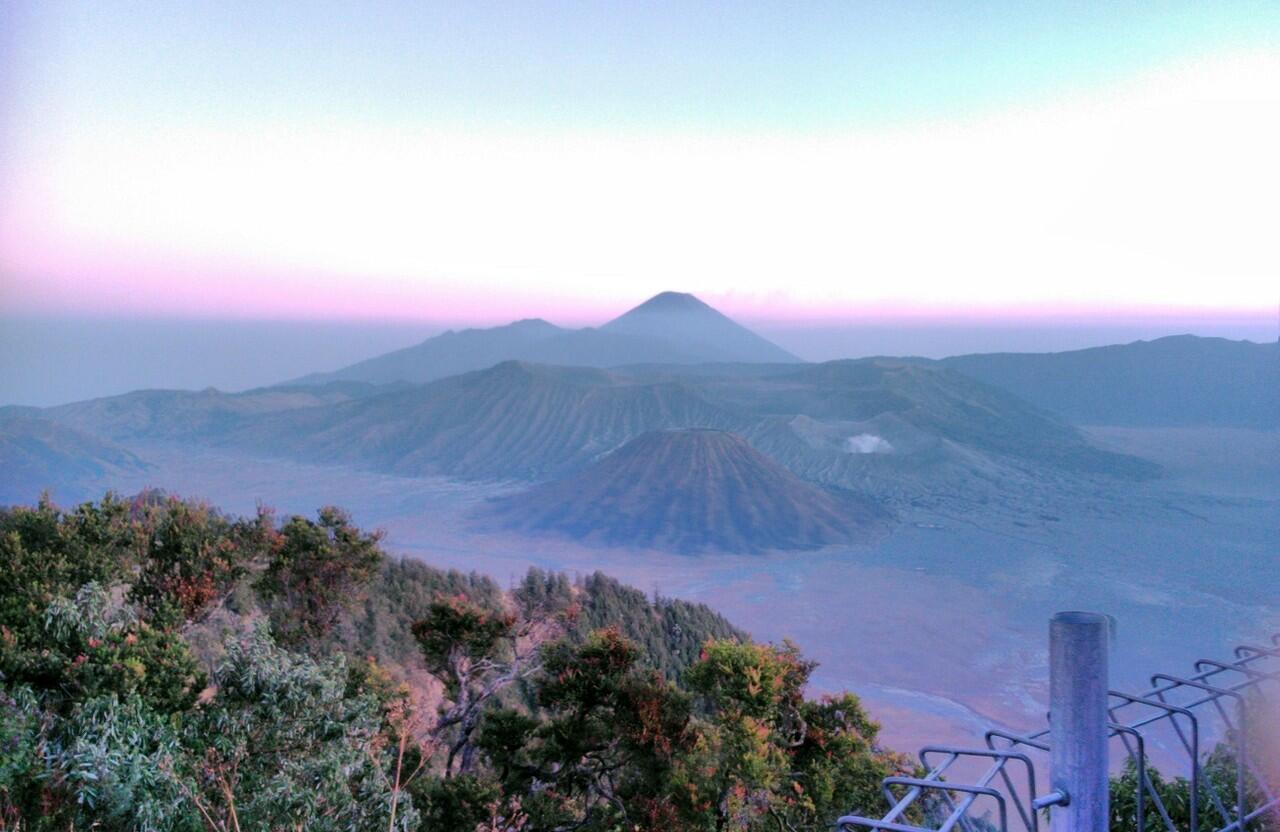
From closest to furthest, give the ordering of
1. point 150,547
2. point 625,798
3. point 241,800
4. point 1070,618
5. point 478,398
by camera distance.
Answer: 1. point 1070,618
2. point 241,800
3. point 625,798
4. point 150,547
5. point 478,398

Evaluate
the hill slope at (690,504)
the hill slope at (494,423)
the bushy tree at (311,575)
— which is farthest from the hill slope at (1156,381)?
the bushy tree at (311,575)

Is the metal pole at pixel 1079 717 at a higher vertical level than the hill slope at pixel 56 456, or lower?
higher

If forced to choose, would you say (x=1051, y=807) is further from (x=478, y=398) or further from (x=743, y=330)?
(x=743, y=330)

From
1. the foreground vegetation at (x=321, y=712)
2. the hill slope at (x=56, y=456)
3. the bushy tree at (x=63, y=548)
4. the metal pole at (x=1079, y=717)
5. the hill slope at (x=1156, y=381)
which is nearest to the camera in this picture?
the metal pole at (x=1079, y=717)

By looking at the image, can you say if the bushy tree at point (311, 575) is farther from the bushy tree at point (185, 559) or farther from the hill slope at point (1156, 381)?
the hill slope at point (1156, 381)

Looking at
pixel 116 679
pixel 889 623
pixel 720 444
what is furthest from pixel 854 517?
pixel 116 679

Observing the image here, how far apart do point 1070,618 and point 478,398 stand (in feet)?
311

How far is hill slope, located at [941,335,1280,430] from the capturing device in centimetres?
10281

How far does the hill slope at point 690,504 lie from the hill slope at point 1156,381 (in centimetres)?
7014

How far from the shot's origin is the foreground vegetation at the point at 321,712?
4.39 meters

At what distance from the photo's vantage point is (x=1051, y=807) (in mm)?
2271

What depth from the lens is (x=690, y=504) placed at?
56.8 m

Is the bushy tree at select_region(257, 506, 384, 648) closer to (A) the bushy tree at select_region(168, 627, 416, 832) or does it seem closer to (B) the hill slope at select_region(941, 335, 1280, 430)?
(A) the bushy tree at select_region(168, 627, 416, 832)

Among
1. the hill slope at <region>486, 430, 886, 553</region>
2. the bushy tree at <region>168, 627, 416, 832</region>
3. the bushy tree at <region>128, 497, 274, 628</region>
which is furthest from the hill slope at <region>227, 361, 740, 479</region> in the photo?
the bushy tree at <region>168, 627, 416, 832</region>
